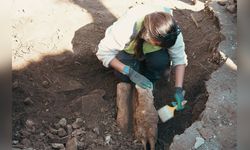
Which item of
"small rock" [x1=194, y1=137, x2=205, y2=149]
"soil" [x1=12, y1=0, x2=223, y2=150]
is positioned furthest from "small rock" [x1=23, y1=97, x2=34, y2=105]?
"small rock" [x1=194, y1=137, x2=205, y2=149]

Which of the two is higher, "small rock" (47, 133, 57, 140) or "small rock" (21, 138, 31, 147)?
"small rock" (21, 138, 31, 147)

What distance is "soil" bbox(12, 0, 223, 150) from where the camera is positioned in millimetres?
2645

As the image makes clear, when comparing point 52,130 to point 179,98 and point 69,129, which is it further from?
point 179,98

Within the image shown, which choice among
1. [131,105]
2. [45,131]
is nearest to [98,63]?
[131,105]

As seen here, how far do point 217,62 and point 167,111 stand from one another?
0.55 meters

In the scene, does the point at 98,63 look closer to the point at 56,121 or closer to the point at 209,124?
the point at 56,121

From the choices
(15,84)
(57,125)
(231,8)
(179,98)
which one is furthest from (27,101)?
(231,8)

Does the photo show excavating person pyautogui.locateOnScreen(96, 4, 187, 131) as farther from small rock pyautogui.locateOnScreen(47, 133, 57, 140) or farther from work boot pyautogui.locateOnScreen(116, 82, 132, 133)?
small rock pyautogui.locateOnScreen(47, 133, 57, 140)

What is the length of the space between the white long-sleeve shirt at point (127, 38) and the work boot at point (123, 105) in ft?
0.55

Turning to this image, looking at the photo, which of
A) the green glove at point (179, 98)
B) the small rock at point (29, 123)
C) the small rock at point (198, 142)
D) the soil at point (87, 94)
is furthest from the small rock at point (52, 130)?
the small rock at point (198, 142)

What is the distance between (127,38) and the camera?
8.50ft

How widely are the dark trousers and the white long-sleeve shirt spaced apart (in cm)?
5

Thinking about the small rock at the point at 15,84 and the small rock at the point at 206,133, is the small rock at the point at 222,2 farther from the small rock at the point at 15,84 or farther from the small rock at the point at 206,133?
the small rock at the point at 15,84

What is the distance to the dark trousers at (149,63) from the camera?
2723 millimetres
